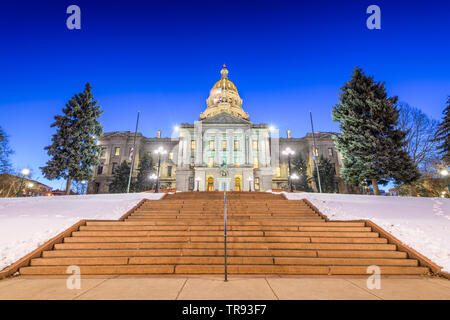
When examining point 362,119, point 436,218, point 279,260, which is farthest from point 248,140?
point 279,260

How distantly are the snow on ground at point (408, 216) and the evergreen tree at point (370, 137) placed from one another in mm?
5121

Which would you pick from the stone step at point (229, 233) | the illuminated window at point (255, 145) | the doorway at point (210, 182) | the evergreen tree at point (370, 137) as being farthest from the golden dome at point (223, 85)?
the stone step at point (229, 233)

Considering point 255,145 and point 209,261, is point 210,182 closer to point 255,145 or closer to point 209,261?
point 255,145

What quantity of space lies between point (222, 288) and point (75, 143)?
22741 mm

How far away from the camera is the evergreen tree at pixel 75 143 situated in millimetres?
20281

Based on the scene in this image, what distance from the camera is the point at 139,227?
7.94 m

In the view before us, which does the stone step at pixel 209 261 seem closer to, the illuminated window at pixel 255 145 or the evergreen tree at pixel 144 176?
the evergreen tree at pixel 144 176

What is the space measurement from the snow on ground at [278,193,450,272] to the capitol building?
23602mm

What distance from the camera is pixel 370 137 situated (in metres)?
17.0

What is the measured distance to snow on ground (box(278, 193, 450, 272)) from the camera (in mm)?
6465

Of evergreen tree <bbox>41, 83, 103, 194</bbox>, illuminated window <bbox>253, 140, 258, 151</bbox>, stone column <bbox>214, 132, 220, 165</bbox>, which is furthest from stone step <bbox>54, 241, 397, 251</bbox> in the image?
illuminated window <bbox>253, 140, 258, 151</bbox>

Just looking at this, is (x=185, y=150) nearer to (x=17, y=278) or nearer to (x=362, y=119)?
(x=362, y=119)

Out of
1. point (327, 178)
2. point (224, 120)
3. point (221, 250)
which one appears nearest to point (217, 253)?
point (221, 250)

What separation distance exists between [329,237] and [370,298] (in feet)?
12.2
